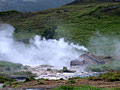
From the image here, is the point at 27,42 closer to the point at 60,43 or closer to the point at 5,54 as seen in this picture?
the point at 60,43

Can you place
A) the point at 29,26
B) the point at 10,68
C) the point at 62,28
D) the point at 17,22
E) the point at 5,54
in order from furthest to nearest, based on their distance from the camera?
the point at 17,22 < the point at 29,26 < the point at 62,28 < the point at 5,54 < the point at 10,68

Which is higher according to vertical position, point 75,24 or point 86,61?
point 75,24

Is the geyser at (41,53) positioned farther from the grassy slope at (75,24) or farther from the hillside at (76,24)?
the grassy slope at (75,24)

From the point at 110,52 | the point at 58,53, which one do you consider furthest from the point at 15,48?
the point at 110,52

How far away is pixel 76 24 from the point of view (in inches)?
6043

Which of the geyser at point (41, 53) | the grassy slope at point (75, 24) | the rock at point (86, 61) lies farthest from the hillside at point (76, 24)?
the rock at point (86, 61)

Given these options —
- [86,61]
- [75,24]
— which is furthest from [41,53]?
[75,24]

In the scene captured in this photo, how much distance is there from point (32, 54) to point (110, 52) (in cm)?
2120

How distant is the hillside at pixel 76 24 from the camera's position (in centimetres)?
12829

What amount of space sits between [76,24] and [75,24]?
49 centimetres

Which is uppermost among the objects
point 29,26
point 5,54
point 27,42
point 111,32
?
point 29,26

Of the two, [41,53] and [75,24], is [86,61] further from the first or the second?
[75,24]

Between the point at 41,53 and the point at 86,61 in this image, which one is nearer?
the point at 86,61

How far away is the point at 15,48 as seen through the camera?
91562mm
